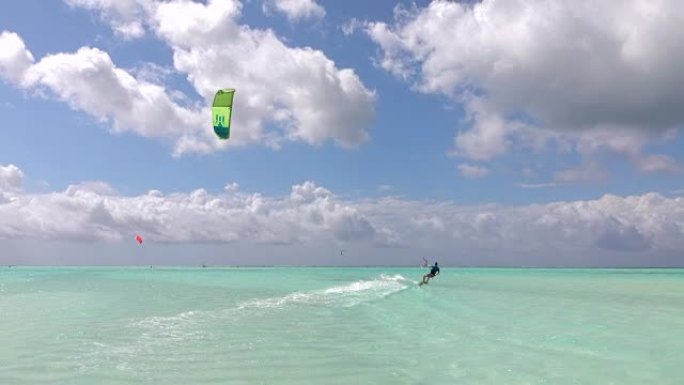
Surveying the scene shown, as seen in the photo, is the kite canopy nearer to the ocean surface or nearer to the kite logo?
the kite logo

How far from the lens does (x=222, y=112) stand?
2491 centimetres

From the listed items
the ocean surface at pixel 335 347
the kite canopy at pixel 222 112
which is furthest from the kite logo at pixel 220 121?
the ocean surface at pixel 335 347

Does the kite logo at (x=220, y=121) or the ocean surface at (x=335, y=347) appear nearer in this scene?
the ocean surface at (x=335, y=347)

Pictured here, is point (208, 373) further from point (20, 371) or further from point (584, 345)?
point (584, 345)

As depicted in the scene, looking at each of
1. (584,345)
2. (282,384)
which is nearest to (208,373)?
(282,384)

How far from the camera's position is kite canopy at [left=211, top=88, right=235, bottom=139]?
80.9ft

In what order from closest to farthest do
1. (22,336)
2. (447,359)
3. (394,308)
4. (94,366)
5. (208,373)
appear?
(208,373) → (94,366) → (447,359) → (22,336) → (394,308)

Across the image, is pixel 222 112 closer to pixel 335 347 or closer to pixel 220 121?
pixel 220 121

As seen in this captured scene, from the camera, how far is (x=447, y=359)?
475 inches

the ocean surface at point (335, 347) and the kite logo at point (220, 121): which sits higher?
the kite logo at point (220, 121)

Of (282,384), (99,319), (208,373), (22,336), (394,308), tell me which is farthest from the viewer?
(394,308)

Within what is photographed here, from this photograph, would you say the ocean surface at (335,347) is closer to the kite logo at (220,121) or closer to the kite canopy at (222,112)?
the kite canopy at (222,112)

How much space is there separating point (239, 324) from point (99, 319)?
5.51m

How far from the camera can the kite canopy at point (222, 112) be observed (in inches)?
971
